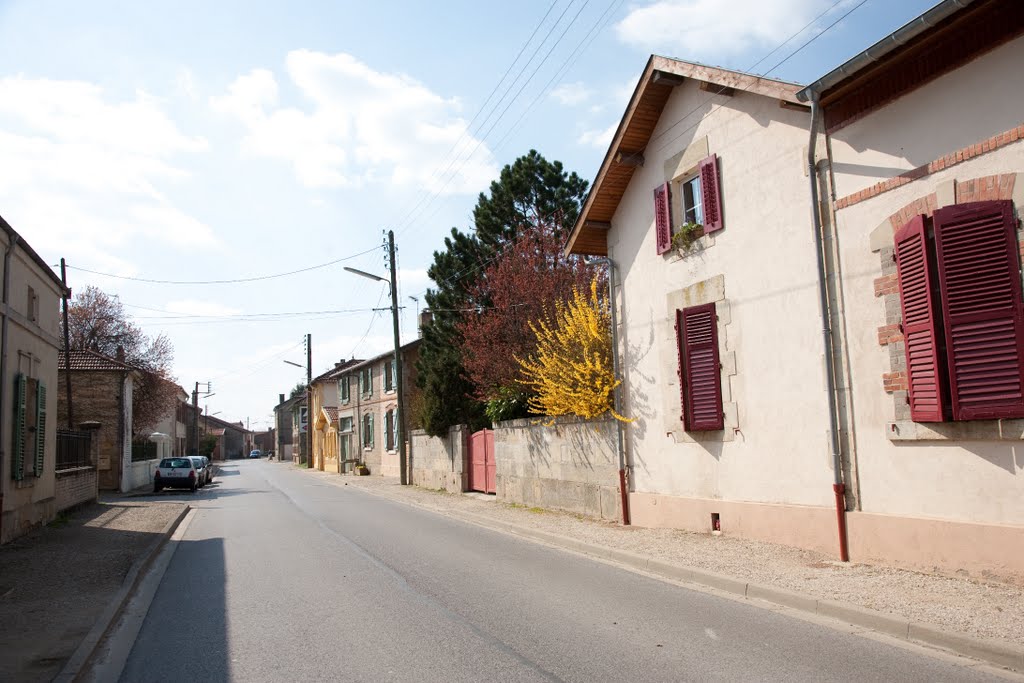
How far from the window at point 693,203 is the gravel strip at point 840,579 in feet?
15.5

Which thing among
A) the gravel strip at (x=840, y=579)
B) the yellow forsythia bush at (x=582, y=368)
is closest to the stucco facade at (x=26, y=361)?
the gravel strip at (x=840, y=579)

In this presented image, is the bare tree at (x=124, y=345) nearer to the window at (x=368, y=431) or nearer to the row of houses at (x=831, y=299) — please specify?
the window at (x=368, y=431)

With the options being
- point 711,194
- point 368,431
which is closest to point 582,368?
point 711,194

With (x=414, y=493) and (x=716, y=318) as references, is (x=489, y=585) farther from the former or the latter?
(x=414, y=493)

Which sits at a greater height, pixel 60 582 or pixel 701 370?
pixel 701 370

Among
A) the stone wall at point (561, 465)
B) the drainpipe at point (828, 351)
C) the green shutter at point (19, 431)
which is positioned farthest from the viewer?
the stone wall at point (561, 465)

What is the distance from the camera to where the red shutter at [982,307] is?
7.50m

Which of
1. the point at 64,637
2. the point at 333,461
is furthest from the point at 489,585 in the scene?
the point at 333,461

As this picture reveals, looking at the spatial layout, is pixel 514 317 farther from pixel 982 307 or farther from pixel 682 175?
pixel 982 307

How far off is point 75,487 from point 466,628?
55.1ft

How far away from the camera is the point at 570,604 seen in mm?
7797

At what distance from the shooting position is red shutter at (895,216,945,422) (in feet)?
26.5

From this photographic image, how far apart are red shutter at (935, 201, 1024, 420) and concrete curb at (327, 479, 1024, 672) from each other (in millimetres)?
2473

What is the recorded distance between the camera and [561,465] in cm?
1652
